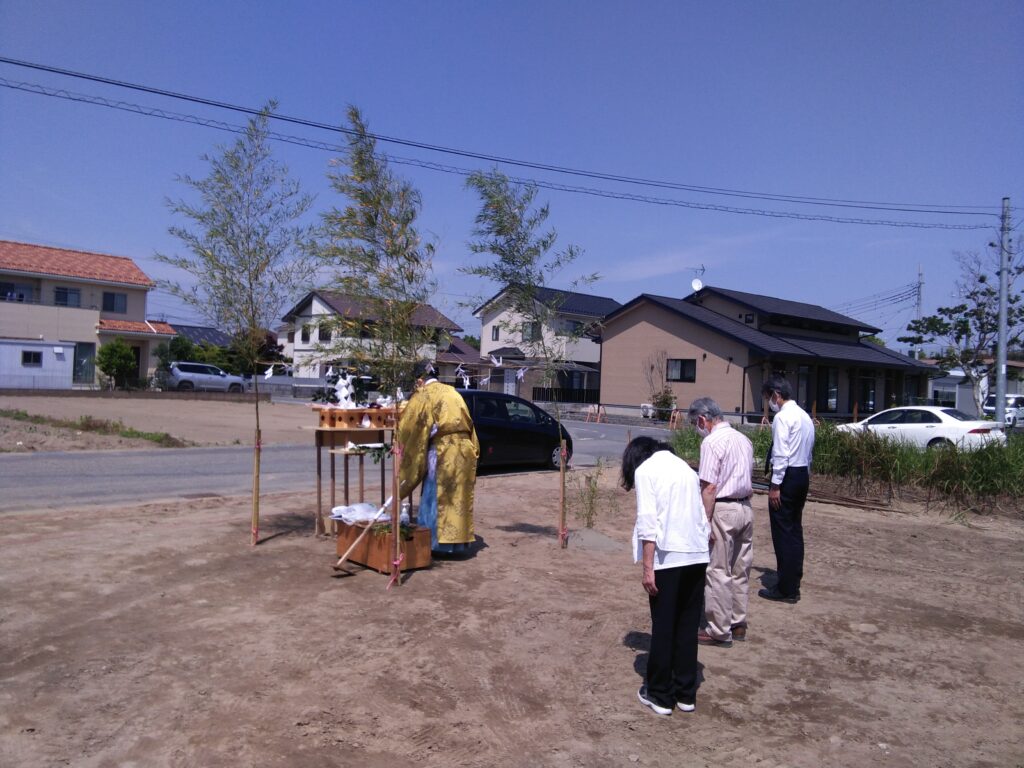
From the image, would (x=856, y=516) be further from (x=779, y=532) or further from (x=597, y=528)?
(x=779, y=532)

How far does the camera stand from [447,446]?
723cm

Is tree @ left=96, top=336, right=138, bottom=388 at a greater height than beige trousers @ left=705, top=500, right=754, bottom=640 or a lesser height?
greater

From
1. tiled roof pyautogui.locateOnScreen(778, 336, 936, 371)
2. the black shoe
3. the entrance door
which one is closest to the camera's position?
the black shoe

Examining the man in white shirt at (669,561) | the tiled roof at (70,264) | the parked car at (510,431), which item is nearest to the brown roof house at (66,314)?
the tiled roof at (70,264)

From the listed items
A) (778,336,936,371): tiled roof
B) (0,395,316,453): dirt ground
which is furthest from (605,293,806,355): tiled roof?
(0,395,316,453): dirt ground

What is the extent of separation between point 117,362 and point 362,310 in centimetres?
3589

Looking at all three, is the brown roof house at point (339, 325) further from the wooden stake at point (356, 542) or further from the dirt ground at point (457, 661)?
the dirt ground at point (457, 661)

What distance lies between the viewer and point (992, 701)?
4.73 meters

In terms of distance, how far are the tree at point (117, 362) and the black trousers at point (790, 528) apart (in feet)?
126

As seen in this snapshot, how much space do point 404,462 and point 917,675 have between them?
166 inches

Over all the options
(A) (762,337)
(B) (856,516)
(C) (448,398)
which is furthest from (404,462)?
(A) (762,337)

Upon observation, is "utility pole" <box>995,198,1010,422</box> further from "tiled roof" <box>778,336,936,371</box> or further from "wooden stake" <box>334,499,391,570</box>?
"wooden stake" <box>334,499,391,570</box>

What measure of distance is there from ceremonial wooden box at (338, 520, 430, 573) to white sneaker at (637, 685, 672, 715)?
2.77m

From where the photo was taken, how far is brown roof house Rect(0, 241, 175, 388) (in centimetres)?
3831
